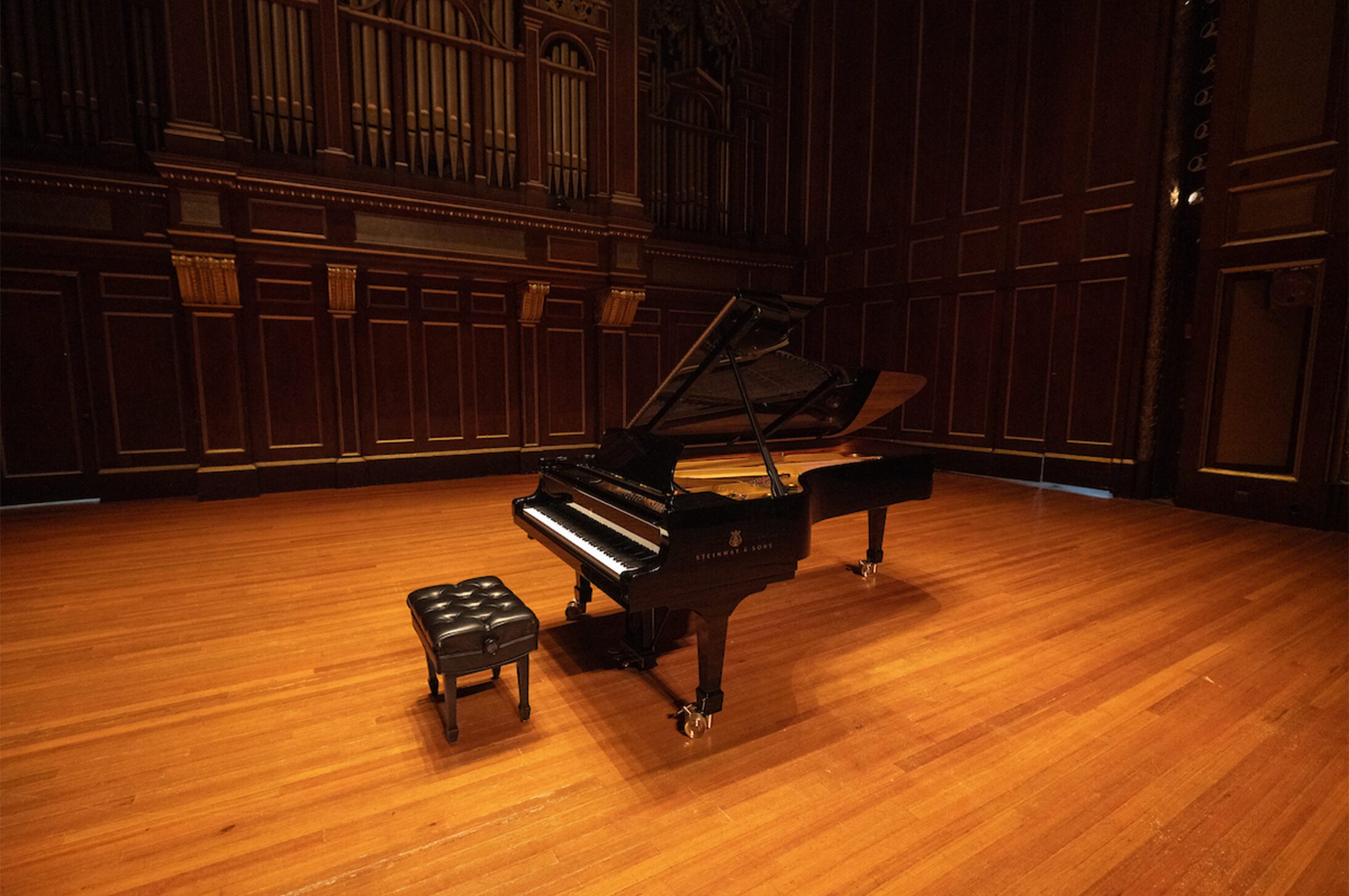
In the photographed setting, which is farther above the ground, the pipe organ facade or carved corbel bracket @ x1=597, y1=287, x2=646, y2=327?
the pipe organ facade

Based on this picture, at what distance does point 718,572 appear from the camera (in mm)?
1847

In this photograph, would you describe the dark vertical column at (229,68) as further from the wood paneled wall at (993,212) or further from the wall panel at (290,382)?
the wood paneled wall at (993,212)

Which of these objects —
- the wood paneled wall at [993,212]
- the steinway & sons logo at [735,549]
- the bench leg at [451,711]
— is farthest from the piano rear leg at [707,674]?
the wood paneled wall at [993,212]

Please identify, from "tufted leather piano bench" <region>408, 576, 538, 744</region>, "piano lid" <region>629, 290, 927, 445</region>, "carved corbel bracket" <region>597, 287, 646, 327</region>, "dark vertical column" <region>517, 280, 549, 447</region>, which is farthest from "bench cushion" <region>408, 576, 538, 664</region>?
"carved corbel bracket" <region>597, 287, 646, 327</region>

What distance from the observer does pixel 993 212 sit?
6348 mm

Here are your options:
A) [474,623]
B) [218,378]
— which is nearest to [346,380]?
[218,378]

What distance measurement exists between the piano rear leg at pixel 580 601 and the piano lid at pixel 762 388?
77cm

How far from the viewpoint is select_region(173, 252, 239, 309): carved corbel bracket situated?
479 cm

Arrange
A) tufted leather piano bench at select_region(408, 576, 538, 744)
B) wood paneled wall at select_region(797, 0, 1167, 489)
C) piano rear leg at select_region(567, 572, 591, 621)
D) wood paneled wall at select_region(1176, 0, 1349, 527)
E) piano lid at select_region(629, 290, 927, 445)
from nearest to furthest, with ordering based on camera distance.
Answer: tufted leather piano bench at select_region(408, 576, 538, 744) < piano lid at select_region(629, 290, 927, 445) < piano rear leg at select_region(567, 572, 591, 621) < wood paneled wall at select_region(1176, 0, 1349, 527) < wood paneled wall at select_region(797, 0, 1167, 489)

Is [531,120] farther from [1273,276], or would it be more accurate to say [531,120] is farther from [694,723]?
[1273,276]

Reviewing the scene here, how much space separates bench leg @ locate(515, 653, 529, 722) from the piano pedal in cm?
51

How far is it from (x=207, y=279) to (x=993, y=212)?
24.0ft

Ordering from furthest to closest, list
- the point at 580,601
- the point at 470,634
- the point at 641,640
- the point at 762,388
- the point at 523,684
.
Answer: the point at 762,388 → the point at 580,601 → the point at 641,640 → the point at 523,684 → the point at 470,634

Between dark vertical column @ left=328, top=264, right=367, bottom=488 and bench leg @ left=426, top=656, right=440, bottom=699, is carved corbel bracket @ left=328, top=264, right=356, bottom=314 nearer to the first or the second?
dark vertical column @ left=328, top=264, right=367, bottom=488
